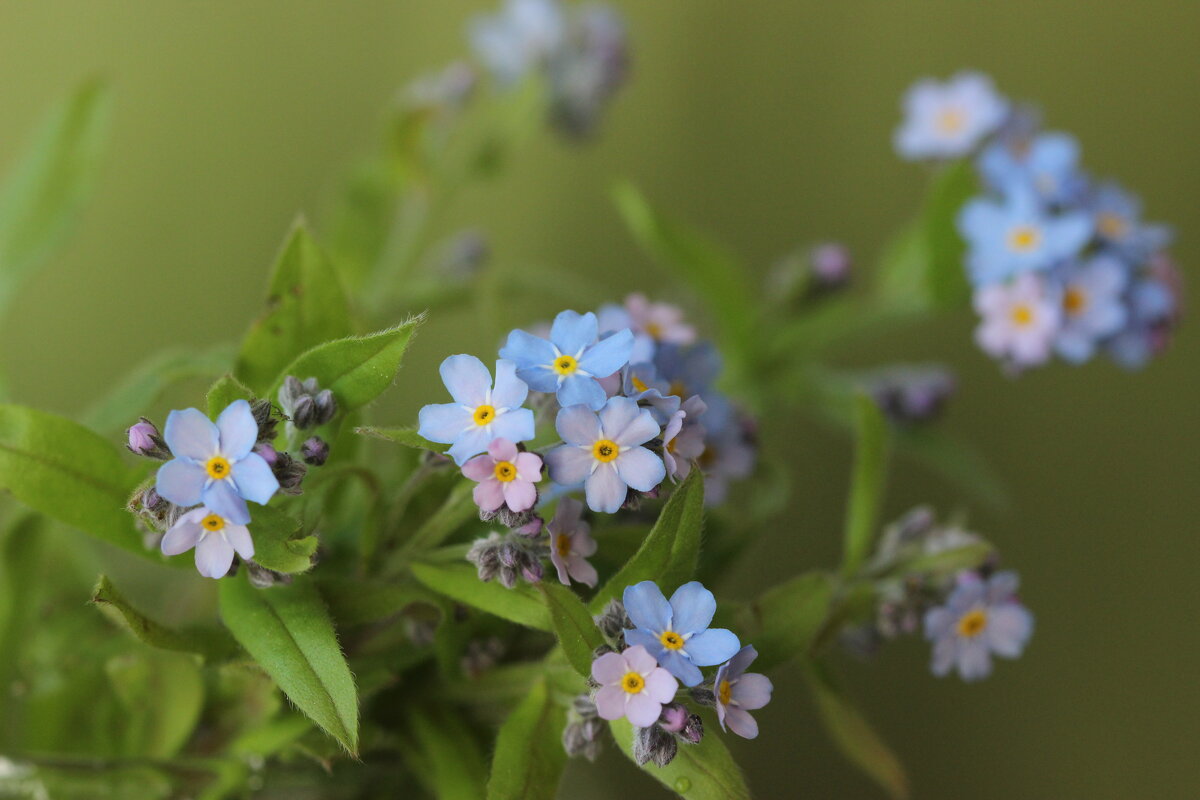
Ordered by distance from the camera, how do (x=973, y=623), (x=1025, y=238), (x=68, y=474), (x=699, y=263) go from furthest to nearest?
1. (x=699, y=263)
2. (x=1025, y=238)
3. (x=973, y=623)
4. (x=68, y=474)

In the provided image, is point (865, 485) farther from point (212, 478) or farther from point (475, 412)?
point (212, 478)

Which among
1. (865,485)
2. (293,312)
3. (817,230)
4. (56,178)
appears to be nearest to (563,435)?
(293,312)

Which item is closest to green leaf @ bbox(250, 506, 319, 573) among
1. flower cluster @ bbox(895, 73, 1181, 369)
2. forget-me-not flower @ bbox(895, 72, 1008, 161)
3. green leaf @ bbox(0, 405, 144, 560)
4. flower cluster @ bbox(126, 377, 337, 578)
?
flower cluster @ bbox(126, 377, 337, 578)

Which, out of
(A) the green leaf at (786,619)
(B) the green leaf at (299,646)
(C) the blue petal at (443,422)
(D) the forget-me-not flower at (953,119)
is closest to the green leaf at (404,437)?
(C) the blue petal at (443,422)

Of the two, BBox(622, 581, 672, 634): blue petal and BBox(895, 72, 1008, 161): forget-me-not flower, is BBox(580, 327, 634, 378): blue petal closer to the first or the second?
BBox(622, 581, 672, 634): blue petal

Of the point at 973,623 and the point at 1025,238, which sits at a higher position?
the point at 1025,238

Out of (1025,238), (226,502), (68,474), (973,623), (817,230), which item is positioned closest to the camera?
(226,502)
